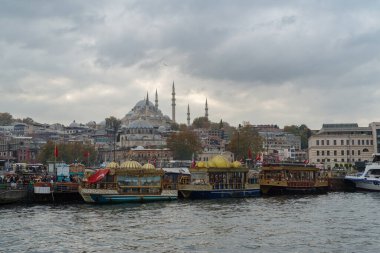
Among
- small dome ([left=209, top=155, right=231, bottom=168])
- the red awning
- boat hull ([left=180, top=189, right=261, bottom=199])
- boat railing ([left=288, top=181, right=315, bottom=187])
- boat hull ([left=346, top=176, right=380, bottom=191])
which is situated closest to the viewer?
the red awning

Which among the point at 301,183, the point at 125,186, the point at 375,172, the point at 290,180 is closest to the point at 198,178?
the point at 125,186

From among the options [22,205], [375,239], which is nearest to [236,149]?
[22,205]

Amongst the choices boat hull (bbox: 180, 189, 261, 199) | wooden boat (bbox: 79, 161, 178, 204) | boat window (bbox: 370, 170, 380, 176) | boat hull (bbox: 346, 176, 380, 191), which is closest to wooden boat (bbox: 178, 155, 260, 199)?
boat hull (bbox: 180, 189, 261, 199)

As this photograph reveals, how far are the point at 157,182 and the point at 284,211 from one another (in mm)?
13725

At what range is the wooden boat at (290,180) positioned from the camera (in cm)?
5981

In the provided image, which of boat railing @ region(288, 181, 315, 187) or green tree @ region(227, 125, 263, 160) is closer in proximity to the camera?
boat railing @ region(288, 181, 315, 187)

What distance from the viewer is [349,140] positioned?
4355 inches

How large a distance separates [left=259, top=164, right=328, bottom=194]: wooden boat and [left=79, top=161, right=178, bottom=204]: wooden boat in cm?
1299

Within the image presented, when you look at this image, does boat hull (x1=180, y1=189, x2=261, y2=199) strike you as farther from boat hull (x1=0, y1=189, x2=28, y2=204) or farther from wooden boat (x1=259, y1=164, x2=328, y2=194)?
boat hull (x1=0, y1=189, x2=28, y2=204)

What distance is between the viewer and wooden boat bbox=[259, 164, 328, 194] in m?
59.8

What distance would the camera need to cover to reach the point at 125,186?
4900cm

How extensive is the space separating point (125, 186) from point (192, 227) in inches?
658

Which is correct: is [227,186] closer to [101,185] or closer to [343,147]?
[101,185]

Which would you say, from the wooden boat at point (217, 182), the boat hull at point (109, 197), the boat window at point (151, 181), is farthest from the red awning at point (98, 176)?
the wooden boat at point (217, 182)
